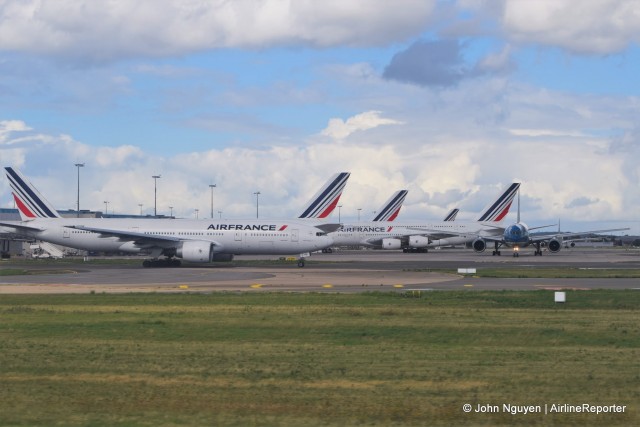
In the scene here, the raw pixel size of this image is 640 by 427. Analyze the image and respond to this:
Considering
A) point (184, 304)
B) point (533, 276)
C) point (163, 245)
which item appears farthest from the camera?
point (163, 245)

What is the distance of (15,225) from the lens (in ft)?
233

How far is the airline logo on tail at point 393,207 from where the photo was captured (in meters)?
147

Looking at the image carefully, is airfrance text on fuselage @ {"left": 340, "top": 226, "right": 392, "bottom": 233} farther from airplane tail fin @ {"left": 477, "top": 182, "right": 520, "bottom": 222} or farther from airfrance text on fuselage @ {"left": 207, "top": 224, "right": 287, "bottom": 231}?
airfrance text on fuselage @ {"left": 207, "top": 224, "right": 287, "bottom": 231}

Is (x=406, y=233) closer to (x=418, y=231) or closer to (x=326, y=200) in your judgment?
(x=418, y=231)

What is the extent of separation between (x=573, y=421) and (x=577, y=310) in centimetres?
1818

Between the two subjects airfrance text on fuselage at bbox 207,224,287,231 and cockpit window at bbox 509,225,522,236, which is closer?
airfrance text on fuselage at bbox 207,224,287,231

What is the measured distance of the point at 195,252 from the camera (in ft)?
219

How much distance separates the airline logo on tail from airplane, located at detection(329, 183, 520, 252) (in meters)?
24.5

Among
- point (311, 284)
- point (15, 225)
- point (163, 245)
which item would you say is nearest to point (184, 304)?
point (311, 284)

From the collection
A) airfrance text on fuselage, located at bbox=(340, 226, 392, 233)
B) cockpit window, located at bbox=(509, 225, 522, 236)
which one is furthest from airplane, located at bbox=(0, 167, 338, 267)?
airfrance text on fuselage, located at bbox=(340, 226, 392, 233)

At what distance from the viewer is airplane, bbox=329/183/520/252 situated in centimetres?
11819

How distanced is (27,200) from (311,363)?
63301 mm

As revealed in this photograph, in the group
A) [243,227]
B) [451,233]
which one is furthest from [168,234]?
[451,233]

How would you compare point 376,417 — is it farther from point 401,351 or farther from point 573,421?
point 401,351
